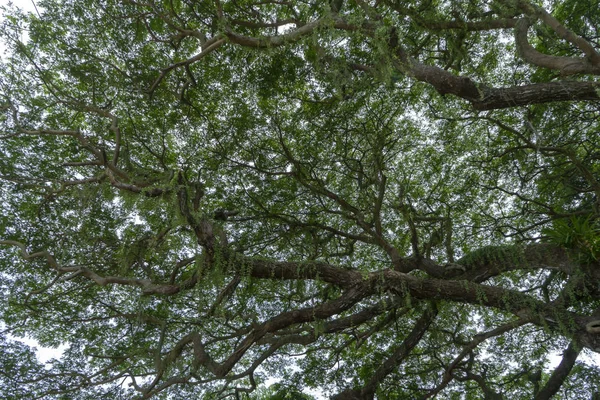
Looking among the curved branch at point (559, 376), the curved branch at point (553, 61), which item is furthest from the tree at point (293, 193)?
the curved branch at point (553, 61)

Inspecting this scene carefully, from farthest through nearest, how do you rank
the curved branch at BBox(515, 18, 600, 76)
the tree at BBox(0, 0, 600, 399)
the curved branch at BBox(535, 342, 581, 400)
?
the curved branch at BBox(535, 342, 581, 400), the tree at BBox(0, 0, 600, 399), the curved branch at BBox(515, 18, 600, 76)

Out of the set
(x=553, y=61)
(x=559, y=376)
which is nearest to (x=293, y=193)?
(x=553, y=61)

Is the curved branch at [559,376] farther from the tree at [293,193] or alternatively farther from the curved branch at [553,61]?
the curved branch at [553,61]

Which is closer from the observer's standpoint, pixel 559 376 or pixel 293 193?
pixel 559 376

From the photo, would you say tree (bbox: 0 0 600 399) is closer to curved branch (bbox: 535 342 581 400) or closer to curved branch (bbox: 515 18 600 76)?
curved branch (bbox: 535 342 581 400)

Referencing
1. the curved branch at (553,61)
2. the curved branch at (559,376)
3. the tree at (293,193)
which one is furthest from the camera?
the curved branch at (559,376)

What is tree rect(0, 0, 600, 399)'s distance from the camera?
4.81 meters

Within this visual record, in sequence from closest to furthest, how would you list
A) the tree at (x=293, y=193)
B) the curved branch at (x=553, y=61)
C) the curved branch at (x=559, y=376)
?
the curved branch at (x=553, y=61), the tree at (x=293, y=193), the curved branch at (x=559, y=376)

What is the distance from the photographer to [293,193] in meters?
6.59

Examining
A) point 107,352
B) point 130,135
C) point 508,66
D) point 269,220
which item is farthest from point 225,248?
point 508,66

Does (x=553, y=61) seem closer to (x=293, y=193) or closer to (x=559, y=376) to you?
(x=293, y=193)

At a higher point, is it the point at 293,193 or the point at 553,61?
the point at 293,193

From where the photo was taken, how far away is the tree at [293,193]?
4.81 metres

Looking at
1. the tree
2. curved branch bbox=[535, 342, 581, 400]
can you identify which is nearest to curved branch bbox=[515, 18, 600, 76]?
the tree
